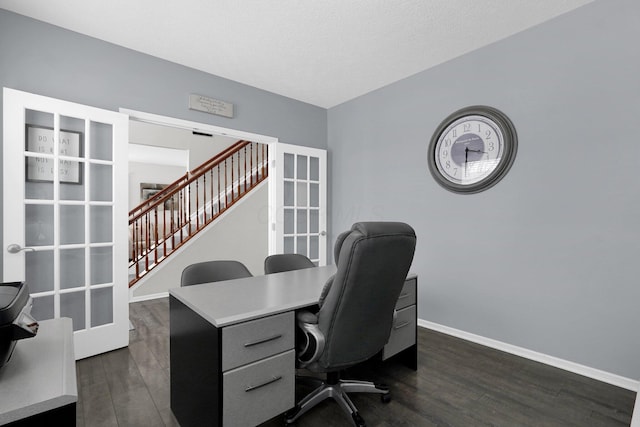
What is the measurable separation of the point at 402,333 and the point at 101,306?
257 centimetres

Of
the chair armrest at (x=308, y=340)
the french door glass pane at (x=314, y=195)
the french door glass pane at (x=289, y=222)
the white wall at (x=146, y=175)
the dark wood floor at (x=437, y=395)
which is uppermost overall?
the white wall at (x=146, y=175)

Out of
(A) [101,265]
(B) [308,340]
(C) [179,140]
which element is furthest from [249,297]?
(C) [179,140]

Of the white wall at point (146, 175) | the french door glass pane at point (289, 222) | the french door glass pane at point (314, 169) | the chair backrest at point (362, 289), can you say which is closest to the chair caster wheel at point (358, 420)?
the chair backrest at point (362, 289)

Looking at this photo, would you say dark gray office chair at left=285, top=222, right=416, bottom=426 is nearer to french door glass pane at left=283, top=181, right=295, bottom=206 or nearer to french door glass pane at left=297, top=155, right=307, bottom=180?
french door glass pane at left=283, top=181, right=295, bottom=206

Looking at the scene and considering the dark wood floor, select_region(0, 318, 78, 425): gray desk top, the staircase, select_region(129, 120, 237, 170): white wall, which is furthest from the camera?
select_region(129, 120, 237, 170): white wall

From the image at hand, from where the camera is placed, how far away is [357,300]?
142 centimetres

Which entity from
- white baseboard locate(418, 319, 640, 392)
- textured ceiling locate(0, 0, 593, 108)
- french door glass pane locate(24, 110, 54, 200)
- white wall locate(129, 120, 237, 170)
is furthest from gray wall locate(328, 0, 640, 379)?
white wall locate(129, 120, 237, 170)

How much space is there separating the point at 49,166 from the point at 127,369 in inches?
67.8

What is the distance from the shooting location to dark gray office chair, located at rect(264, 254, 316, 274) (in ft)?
8.43

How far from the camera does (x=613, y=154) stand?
7.00 feet

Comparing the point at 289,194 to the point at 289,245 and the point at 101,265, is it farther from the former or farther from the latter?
the point at 101,265

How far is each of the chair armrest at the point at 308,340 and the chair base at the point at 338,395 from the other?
1.00ft

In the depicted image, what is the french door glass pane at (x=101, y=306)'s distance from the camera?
8.53ft

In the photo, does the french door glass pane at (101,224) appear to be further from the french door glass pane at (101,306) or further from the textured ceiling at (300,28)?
the textured ceiling at (300,28)
